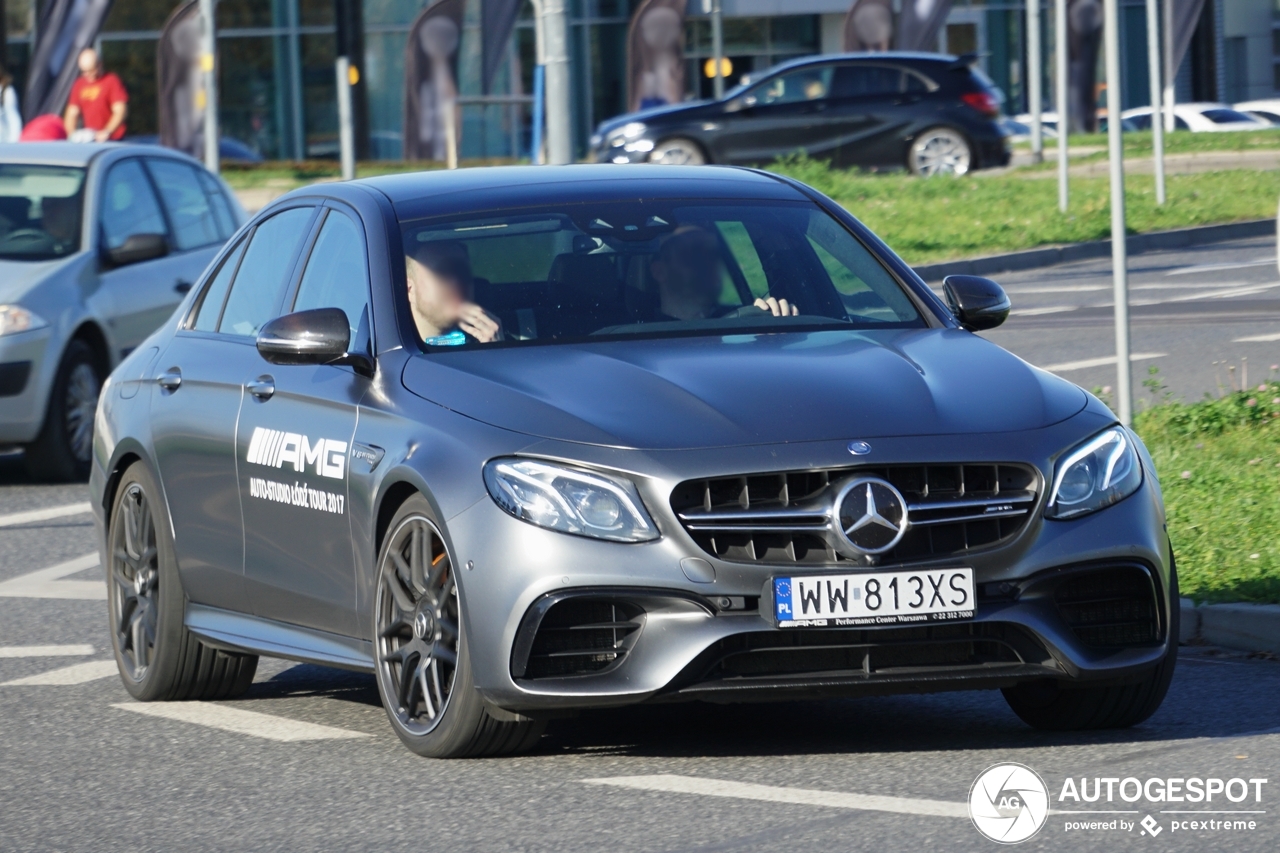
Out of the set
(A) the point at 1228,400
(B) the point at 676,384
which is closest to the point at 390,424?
(B) the point at 676,384

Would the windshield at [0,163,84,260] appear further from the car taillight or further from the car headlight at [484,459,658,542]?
the car taillight

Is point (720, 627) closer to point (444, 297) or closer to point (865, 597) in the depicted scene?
point (865, 597)

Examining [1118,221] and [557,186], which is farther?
[1118,221]

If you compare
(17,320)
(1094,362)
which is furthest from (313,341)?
(1094,362)

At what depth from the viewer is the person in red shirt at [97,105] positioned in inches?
922

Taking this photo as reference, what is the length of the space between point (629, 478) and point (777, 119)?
27391 mm

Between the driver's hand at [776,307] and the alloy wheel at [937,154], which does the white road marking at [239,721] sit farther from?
the alloy wheel at [937,154]

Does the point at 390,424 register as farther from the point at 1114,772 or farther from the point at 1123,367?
the point at 1123,367

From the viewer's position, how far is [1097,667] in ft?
18.6

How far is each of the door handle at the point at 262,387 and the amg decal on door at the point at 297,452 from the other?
0.10 m

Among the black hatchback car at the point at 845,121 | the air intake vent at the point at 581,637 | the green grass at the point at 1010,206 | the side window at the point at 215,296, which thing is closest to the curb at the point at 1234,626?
the air intake vent at the point at 581,637

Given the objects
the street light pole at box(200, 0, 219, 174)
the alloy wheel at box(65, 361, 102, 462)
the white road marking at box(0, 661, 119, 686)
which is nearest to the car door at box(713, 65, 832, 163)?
the street light pole at box(200, 0, 219, 174)

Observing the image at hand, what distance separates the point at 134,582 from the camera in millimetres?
7457

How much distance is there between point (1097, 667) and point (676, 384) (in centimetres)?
119
